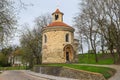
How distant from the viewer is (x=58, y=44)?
139ft

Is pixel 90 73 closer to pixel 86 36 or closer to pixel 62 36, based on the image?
pixel 86 36

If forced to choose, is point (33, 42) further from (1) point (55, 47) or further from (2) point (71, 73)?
(2) point (71, 73)

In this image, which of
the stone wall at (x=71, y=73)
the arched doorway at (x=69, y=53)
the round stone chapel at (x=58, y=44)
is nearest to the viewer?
the stone wall at (x=71, y=73)

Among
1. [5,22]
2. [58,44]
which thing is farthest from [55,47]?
[5,22]

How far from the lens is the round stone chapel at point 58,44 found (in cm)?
4194

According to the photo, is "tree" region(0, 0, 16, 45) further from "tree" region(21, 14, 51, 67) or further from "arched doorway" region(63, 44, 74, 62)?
"tree" region(21, 14, 51, 67)

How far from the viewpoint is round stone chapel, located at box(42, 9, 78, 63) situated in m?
41.9

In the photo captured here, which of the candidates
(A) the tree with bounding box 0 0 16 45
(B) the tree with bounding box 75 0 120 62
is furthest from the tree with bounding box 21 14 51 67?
(A) the tree with bounding box 0 0 16 45

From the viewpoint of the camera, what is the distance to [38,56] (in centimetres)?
5584

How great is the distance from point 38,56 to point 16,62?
48.0 meters

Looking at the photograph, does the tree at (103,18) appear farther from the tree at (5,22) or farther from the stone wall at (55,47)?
the tree at (5,22)

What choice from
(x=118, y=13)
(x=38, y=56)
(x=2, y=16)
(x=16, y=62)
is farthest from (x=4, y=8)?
(x=16, y=62)

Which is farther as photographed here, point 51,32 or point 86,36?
point 51,32

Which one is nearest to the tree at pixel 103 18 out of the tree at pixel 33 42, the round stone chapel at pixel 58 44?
the round stone chapel at pixel 58 44
